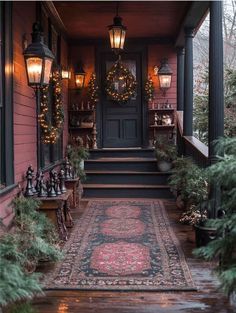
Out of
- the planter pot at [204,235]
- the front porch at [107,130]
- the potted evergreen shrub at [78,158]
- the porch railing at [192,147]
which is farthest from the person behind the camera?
the potted evergreen shrub at [78,158]

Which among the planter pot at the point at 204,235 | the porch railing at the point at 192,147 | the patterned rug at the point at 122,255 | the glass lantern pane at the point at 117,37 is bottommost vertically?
the patterned rug at the point at 122,255

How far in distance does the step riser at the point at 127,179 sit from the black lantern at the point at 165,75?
7.09 ft

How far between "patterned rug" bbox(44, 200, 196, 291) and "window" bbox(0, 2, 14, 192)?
1107 millimetres

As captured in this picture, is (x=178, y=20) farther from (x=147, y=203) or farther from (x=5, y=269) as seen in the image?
(x=5, y=269)

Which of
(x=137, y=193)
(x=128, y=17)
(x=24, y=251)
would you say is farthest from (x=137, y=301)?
(x=128, y=17)

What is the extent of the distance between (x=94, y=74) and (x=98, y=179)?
8.30 feet

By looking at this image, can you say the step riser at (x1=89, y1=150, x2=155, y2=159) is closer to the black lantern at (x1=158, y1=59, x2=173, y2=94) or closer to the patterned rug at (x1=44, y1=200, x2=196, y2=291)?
the black lantern at (x1=158, y1=59, x2=173, y2=94)

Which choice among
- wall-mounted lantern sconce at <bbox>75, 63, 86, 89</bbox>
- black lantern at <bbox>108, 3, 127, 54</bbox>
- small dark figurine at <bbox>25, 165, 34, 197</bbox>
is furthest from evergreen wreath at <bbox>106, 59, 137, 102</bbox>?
small dark figurine at <bbox>25, 165, 34, 197</bbox>

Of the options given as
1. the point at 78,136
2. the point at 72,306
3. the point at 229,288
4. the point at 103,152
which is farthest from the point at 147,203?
the point at 229,288

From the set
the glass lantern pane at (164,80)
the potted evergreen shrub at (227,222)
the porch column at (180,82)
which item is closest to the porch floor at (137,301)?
the potted evergreen shrub at (227,222)

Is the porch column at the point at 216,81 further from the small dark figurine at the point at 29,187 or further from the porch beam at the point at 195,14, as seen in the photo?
the small dark figurine at the point at 29,187

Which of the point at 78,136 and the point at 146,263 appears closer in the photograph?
the point at 146,263

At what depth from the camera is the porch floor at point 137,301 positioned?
3.42 m

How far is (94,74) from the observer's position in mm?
10086
